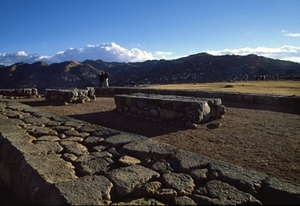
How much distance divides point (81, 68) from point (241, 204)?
2515 inches

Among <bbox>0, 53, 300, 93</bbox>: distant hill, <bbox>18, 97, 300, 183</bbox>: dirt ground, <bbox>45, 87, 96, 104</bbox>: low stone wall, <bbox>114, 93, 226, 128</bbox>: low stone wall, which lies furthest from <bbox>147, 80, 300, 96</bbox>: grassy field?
<bbox>0, 53, 300, 93</bbox>: distant hill

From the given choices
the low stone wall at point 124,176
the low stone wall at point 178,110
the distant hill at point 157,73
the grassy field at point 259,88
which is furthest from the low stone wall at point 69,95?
the distant hill at point 157,73

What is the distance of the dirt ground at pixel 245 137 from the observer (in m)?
4.01

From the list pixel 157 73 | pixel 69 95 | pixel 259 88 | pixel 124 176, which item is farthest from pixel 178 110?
pixel 157 73

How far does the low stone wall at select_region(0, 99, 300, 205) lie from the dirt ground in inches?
48.5

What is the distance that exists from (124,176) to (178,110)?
4.63m

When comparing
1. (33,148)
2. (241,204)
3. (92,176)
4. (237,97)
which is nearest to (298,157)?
(241,204)

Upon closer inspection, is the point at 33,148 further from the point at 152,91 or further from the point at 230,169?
the point at 152,91

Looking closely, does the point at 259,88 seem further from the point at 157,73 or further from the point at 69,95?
the point at 157,73

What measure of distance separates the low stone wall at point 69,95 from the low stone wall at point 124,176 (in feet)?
27.9

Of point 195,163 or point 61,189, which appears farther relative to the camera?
point 195,163

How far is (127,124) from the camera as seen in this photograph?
24.7 feet

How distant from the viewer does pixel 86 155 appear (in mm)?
3543

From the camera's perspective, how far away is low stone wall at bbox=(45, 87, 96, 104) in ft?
41.3
